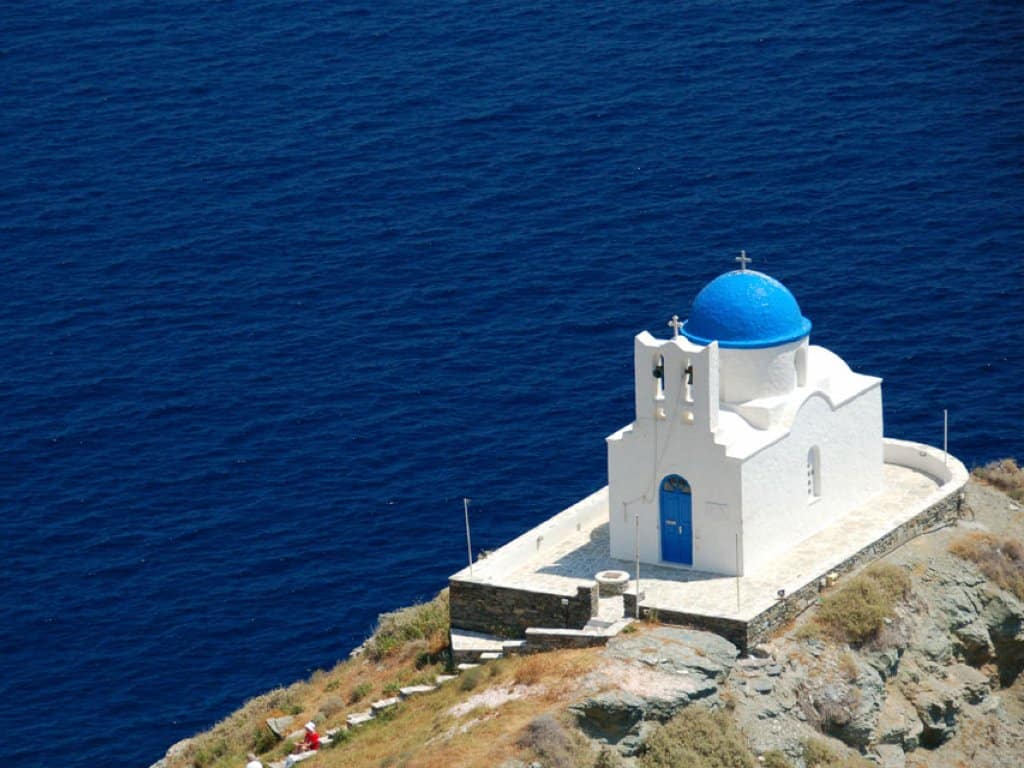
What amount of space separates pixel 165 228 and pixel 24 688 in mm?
38849

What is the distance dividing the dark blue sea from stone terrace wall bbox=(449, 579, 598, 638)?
16968 mm

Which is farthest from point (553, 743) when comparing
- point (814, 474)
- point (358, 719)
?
point (814, 474)

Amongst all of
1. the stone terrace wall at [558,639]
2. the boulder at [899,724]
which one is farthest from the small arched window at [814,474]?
the stone terrace wall at [558,639]

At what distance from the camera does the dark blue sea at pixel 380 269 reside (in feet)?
290

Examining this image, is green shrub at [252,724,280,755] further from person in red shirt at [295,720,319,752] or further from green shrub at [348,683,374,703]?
green shrub at [348,683,374,703]

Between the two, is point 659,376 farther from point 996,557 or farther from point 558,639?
point 996,557

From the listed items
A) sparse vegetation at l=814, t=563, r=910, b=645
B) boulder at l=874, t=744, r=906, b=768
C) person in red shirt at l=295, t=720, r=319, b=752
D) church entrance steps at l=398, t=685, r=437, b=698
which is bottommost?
boulder at l=874, t=744, r=906, b=768

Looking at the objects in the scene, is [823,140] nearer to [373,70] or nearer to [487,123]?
[487,123]

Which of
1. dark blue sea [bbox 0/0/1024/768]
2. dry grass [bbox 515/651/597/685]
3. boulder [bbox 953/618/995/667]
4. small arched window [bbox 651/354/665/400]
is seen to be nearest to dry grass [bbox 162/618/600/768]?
dry grass [bbox 515/651/597/685]

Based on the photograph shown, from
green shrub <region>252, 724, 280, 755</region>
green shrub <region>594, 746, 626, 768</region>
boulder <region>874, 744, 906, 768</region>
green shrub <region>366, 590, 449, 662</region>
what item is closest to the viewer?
green shrub <region>594, 746, 626, 768</region>

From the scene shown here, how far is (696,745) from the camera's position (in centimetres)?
5909

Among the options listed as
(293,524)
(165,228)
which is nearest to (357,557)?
(293,524)

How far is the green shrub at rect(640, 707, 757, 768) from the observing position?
58656 mm

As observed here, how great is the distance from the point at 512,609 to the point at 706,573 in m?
6.26
